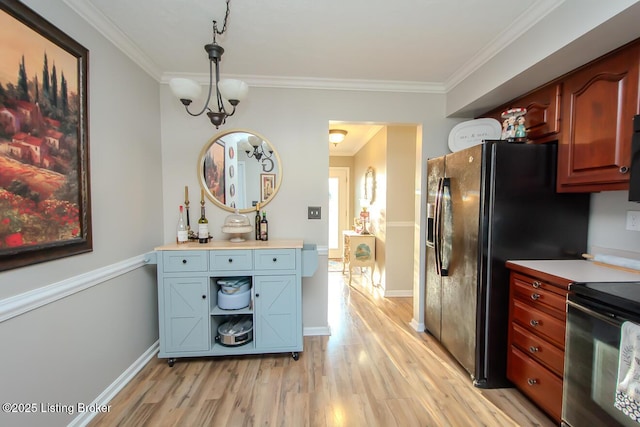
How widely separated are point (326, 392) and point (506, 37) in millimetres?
2697

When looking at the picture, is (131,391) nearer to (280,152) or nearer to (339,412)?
(339,412)

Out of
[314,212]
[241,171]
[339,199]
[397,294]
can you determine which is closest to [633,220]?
[314,212]

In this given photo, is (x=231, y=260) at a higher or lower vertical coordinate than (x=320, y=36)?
lower

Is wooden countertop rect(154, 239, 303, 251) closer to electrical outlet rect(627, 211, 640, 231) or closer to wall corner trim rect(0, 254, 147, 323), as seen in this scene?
wall corner trim rect(0, 254, 147, 323)

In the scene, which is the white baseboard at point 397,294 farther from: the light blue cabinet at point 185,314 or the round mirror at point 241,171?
the light blue cabinet at point 185,314

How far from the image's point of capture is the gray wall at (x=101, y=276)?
3.90 ft


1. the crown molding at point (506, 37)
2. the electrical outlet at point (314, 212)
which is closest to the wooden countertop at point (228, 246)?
the electrical outlet at point (314, 212)

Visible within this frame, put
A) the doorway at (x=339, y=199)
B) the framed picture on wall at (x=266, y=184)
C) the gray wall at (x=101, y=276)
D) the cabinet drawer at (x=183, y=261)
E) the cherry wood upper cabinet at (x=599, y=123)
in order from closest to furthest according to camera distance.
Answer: the gray wall at (x=101, y=276)
the cherry wood upper cabinet at (x=599, y=123)
the cabinet drawer at (x=183, y=261)
the framed picture on wall at (x=266, y=184)
the doorway at (x=339, y=199)

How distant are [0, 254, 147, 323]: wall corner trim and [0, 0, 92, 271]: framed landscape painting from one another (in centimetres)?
15

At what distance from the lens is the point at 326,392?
5.79 ft

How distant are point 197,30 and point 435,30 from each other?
158 centimetres

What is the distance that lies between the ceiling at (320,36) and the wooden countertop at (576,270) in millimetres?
1483

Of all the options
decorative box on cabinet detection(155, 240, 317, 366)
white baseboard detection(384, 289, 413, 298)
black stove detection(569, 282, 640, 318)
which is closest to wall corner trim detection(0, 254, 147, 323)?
decorative box on cabinet detection(155, 240, 317, 366)

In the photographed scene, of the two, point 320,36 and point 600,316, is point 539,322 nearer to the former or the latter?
point 600,316
